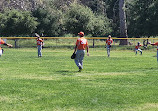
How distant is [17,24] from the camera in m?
56.8

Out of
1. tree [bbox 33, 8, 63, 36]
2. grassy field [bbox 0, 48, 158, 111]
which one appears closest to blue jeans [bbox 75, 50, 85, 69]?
grassy field [bbox 0, 48, 158, 111]

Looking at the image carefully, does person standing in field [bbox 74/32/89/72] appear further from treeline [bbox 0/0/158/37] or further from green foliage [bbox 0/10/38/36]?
green foliage [bbox 0/10/38/36]

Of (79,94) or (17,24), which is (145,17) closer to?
(17,24)

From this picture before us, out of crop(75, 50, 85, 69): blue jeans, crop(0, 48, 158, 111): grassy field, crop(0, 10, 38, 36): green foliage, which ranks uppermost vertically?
crop(0, 10, 38, 36): green foliage

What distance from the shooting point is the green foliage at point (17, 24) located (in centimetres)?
5664

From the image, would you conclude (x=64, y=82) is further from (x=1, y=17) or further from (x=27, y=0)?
(x=27, y=0)

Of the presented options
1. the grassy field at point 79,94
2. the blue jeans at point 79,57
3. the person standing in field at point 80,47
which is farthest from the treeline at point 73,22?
the grassy field at point 79,94

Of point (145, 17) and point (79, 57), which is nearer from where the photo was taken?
point (79, 57)

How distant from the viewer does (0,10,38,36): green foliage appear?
56641 millimetres

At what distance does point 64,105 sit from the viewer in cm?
957

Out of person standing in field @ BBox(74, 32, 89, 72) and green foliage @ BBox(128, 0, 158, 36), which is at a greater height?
green foliage @ BBox(128, 0, 158, 36)

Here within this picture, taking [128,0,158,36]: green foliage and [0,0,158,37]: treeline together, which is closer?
[128,0,158,36]: green foliage

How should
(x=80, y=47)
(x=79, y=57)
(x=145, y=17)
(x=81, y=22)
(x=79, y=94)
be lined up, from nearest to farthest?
(x=79, y=94) → (x=80, y=47) → (x=79, y=57) → (x=145, y=17) → (x=81, y=22)

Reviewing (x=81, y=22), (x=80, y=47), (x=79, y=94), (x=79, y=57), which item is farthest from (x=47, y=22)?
(x=79, y=94)
